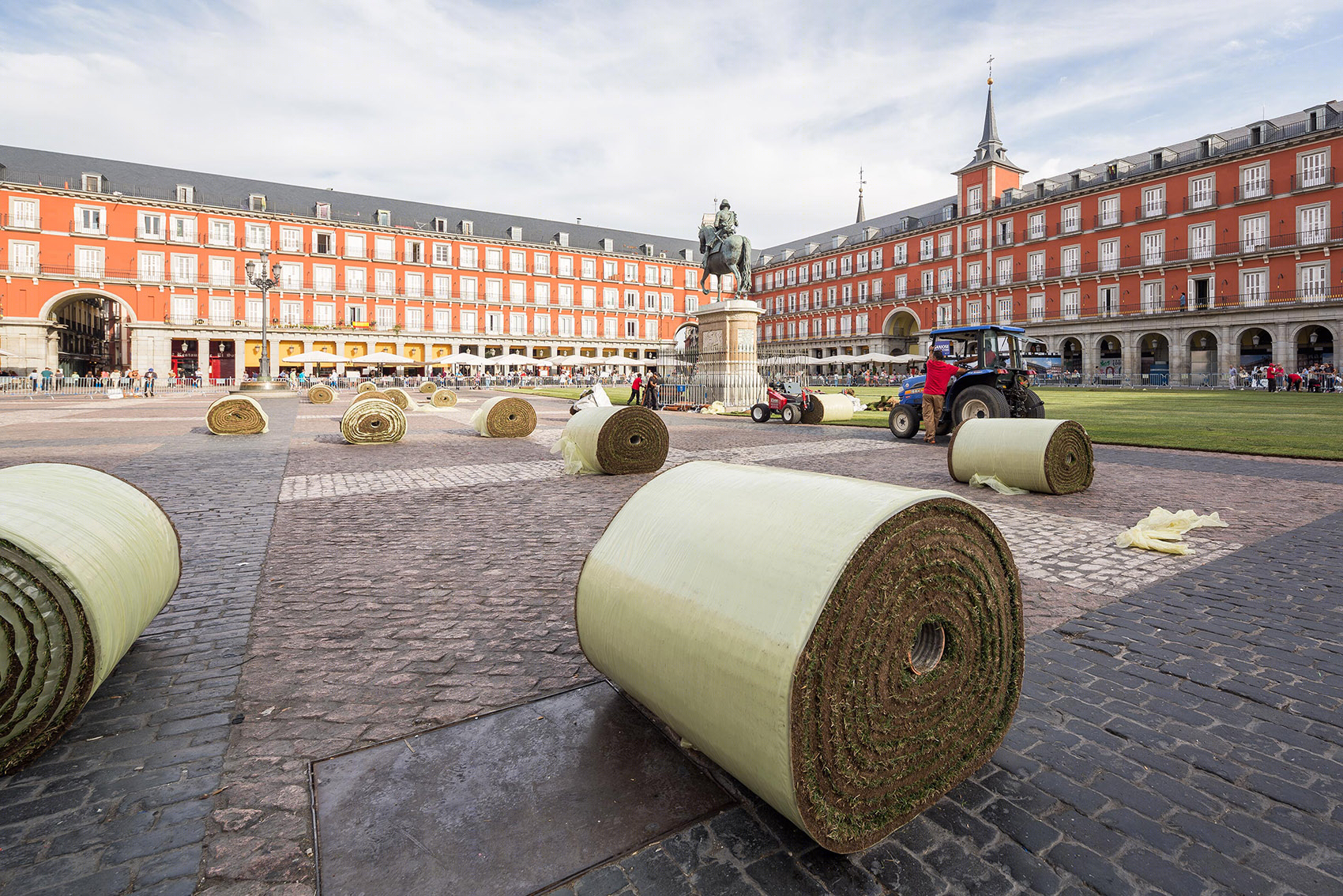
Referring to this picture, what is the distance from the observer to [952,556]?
2385mm

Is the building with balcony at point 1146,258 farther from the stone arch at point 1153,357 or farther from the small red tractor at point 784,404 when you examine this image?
the small red tractor at point 784,404

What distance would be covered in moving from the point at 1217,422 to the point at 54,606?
21.2 m

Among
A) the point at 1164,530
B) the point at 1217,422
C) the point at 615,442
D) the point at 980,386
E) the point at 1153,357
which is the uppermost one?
the point at 1153,357

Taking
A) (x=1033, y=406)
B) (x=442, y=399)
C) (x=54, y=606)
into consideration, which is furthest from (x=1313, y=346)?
(x=54, y=606)

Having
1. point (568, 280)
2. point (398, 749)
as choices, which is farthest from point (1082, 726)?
point (568, 280)

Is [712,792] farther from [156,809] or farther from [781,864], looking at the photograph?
[156,809]

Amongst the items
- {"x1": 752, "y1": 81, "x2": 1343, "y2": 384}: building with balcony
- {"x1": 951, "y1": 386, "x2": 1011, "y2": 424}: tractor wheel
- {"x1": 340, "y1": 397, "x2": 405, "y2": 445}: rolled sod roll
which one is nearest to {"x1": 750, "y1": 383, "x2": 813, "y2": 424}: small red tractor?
{"x1": 951, "y1": 386, "x2": 1011, "y2": 424}: tractor wheel

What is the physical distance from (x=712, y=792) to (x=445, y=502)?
19.5 ft

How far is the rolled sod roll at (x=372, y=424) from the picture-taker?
44.5 ft

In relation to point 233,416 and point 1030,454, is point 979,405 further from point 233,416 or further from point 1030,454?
point 233,416

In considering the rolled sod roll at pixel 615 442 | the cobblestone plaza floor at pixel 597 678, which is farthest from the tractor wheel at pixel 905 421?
the cobblestone plaza floor at pixel 597 678

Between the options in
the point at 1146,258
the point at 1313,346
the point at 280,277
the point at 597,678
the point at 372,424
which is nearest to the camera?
the point at 597,678

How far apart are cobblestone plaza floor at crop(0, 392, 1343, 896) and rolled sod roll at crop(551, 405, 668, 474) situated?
2739mm

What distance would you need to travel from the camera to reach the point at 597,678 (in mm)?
3352
